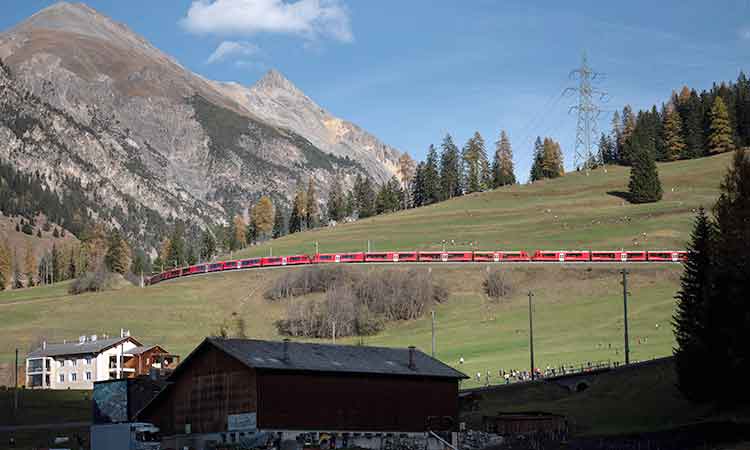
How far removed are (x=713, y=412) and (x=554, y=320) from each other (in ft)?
188

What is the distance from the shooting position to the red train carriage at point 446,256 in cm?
14288

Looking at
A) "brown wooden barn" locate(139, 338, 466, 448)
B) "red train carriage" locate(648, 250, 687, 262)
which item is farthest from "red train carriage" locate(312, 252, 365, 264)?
"brown wooden barn" locate(139, 338, 466, 448)

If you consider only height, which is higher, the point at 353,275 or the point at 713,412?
the point at 353,275

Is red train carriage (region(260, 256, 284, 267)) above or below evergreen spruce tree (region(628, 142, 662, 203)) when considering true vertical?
below

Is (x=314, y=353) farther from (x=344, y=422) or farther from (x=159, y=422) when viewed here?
(x=159, y=422)

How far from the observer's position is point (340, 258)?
146 meters

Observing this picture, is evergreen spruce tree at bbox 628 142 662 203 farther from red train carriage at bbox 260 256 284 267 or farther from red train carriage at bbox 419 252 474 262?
red train carriage at bbox 260 256 284 267

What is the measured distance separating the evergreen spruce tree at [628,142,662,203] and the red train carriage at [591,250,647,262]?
49.2 m

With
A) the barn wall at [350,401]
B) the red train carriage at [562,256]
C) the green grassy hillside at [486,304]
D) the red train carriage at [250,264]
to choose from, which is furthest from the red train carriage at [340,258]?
the barn wall at [350,401]

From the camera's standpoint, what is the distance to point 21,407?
251 feet

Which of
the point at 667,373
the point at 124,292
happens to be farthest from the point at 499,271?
the point at 667,373

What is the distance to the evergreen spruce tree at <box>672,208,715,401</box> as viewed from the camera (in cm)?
5559

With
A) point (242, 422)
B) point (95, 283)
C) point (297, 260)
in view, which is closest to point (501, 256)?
point (297, 260)

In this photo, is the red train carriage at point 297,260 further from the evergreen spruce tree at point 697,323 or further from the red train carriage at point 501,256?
the evergreen spruce tree at point 697,323
